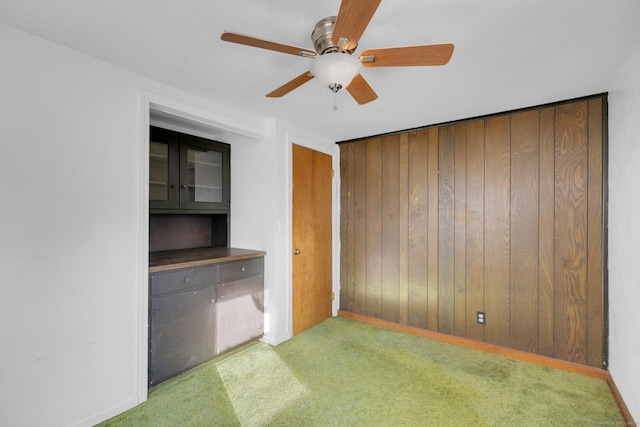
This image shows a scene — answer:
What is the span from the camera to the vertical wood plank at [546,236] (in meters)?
2.51

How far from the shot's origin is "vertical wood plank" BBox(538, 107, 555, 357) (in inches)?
98.9

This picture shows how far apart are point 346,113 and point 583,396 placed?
2757mm

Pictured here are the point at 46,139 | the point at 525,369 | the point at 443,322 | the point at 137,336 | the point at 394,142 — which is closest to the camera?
the point at 46,139

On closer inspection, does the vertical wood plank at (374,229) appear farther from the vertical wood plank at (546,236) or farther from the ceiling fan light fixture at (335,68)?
the ceiling fan light fixture at (335,68)

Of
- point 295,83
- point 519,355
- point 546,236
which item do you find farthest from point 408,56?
point 519,355

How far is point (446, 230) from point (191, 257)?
2.40 meters

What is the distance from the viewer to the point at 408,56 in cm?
132

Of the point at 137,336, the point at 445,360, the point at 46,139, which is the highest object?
the point at 46,139

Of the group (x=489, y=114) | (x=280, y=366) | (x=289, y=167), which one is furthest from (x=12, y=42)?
(x=489, y=114)

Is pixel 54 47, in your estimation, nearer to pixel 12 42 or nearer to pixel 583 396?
pixel 12 42

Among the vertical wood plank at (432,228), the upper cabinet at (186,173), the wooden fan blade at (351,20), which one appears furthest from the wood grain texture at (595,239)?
the upper cabinet at (186,173)

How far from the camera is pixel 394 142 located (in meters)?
3.33

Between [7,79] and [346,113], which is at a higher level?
[346,113]

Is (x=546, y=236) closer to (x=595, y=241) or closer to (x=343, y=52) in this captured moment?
(x=595, y=241)
